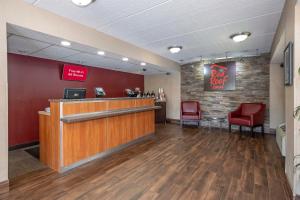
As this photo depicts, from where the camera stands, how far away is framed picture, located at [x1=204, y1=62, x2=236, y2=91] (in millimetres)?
5844

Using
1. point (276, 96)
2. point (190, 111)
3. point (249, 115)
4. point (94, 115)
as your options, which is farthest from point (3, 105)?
point (276, 96)

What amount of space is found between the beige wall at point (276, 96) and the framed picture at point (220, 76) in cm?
114

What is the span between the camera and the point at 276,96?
5.15m

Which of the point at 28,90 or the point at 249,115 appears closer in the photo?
the point at 28,90

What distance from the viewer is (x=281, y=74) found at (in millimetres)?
5070

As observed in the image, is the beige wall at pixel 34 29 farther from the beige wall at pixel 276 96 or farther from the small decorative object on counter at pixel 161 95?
the beige wall at pixel 276 96

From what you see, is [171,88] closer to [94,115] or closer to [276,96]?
[276,96]

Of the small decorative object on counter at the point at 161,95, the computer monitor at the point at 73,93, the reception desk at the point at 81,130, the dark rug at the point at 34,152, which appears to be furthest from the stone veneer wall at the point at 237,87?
the dark rug at the point at 34,152

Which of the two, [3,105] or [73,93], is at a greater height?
[73,93]

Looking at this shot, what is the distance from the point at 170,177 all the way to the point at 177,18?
8.94 ft

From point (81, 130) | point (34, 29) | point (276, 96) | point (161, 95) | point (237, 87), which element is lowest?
point (81, 130)

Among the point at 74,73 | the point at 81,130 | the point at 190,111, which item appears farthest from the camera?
the point at 190,111

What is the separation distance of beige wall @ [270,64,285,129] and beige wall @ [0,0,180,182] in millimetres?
4928

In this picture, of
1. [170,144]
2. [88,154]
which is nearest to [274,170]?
[170,144]
